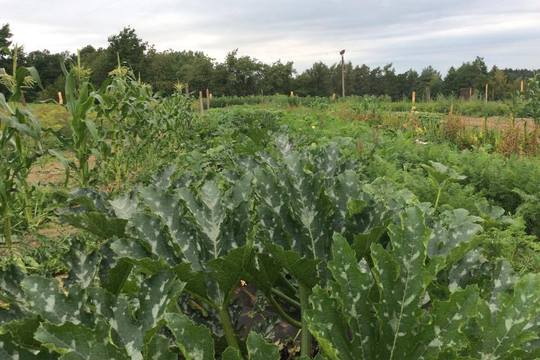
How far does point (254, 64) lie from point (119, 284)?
62.0 m

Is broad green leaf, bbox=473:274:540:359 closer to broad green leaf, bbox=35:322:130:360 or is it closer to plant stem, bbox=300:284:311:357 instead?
plant stem, bbox=300:284:311:357

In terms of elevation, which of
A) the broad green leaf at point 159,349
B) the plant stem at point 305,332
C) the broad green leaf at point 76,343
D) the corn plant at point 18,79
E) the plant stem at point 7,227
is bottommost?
the plant stem at point 7,227

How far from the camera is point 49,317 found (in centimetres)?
103

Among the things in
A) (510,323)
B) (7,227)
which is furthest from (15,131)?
(510,323)

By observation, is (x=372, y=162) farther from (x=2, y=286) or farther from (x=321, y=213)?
(x=2, y=286)

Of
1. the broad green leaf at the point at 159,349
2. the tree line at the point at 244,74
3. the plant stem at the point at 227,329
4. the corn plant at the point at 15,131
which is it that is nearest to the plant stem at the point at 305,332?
the plant stem at the point at 227,329

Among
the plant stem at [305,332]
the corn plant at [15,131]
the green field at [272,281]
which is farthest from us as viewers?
the corn plant at [15,131]

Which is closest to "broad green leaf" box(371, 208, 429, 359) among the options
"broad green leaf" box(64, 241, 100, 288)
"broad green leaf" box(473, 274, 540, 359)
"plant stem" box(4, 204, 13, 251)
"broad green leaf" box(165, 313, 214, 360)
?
"broad green leaf" box(473, 274, 540, 359)

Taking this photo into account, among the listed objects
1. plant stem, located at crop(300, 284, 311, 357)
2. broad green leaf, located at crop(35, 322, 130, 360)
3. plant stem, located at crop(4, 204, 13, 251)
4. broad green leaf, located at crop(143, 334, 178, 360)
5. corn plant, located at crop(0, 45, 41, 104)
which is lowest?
plant stem, located at crop(4, 204, 13, 251)

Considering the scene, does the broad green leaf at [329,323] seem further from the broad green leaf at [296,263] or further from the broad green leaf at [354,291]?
the broad green leaf at [296,263]

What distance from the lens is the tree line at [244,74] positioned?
4978cm

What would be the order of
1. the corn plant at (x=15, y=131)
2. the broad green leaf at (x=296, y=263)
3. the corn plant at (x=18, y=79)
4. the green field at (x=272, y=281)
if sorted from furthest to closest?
the corn plant at (x=18, y=79)
the corn plant at (x=15, y=131)
the broad green leaf at (x=296, y=263)
the green field at (x=272, y=281)

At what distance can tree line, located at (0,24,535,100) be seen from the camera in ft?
163

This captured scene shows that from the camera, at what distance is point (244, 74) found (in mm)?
62094
